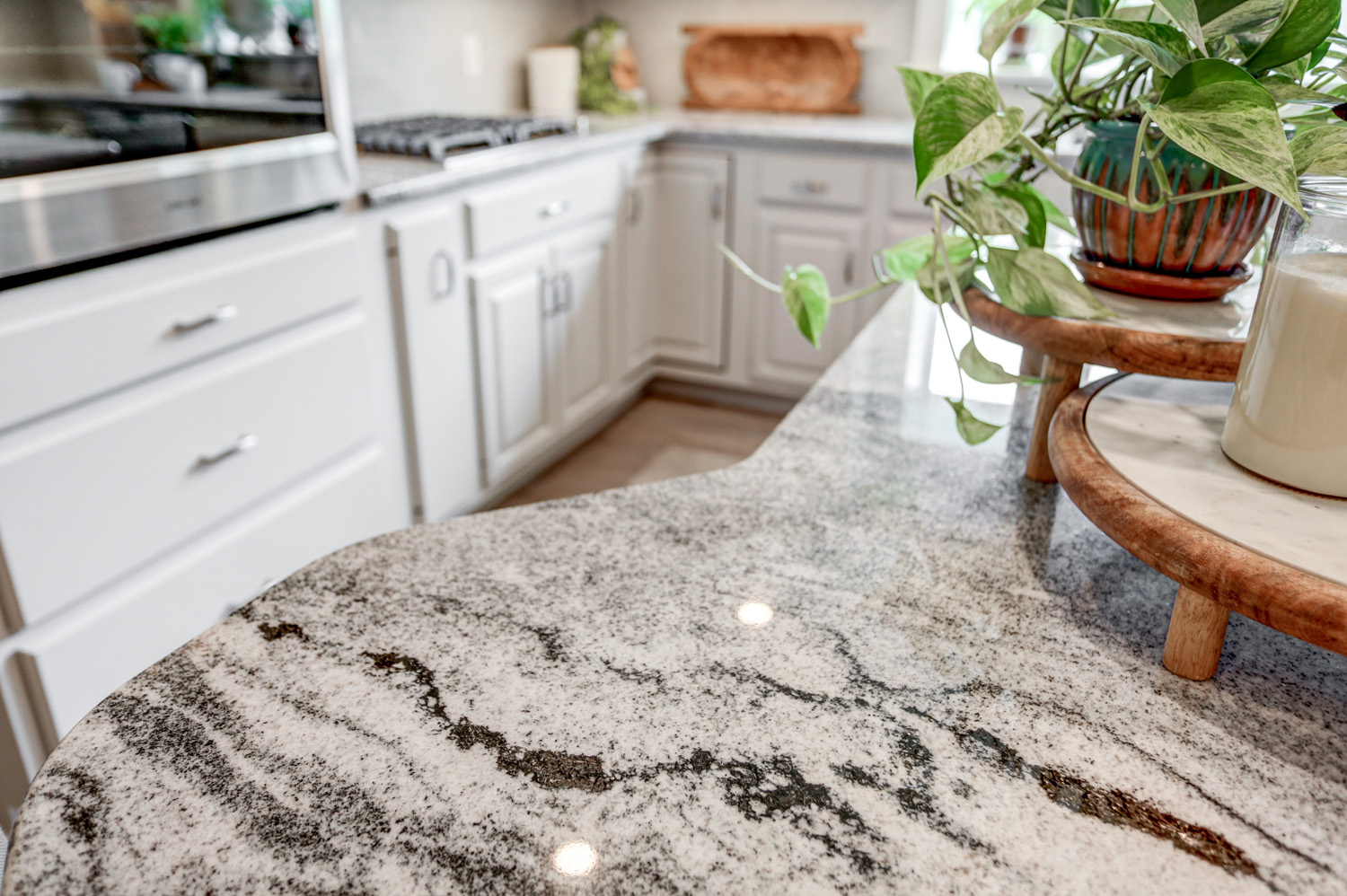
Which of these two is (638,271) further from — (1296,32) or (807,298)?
(1296,32)

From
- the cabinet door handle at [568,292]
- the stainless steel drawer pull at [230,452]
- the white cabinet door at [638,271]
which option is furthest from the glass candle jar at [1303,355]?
the white cabinet door at [638,271]

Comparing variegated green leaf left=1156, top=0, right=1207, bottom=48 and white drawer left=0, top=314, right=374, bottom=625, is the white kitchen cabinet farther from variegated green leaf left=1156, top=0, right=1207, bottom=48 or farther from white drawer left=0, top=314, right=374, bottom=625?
variegated green leaf left=1156, top=0, right=1207, bottom=48

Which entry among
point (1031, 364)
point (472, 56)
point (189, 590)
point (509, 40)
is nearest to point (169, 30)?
point (189, 590)

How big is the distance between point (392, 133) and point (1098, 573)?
1.91 meters

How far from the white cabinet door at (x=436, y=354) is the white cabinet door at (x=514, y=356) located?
49 mm

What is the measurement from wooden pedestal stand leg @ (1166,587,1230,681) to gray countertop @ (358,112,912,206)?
5.16ft

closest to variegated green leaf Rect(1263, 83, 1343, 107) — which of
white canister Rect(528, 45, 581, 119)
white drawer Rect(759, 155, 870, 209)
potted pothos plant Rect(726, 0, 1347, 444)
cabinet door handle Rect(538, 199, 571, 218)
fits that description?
potted pothos plant Rect(726, 0, 1347, 444)

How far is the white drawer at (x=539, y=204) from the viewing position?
2.10 m

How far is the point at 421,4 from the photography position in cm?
267

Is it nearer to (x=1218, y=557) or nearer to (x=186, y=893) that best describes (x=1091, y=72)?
(x=1218, y=557)

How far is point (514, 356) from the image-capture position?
7.68 feet

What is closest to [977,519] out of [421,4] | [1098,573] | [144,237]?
[1098,573]

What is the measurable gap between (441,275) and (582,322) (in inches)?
27.0

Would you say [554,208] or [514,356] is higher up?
[554,208]
